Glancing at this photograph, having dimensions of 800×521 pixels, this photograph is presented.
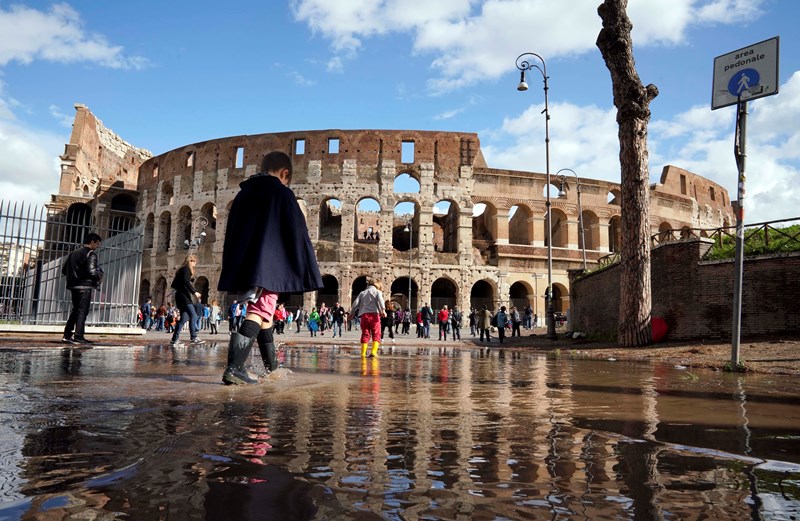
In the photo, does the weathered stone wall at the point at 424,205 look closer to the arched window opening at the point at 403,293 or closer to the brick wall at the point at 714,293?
the arched window opening at the point at 403,293

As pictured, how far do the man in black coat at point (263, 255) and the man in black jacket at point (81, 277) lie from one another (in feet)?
14.3

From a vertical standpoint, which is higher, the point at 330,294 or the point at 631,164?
the point at 631,164

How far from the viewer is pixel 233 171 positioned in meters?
34.8

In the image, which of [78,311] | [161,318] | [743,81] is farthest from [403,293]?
[743,81]

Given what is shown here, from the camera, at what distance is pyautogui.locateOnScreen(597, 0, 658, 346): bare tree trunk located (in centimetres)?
1209

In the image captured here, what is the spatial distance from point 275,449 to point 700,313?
1374 cm

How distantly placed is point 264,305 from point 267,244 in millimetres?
443

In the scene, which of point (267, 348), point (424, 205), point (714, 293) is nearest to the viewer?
point (267, 348)

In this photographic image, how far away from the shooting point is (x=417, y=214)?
33.7 meters

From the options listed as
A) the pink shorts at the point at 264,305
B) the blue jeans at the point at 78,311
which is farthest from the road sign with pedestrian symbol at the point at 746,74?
the blue jeans at the point at 78,311

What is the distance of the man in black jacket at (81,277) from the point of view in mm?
7156

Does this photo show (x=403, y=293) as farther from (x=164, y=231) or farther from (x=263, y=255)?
(x=263, y=255)

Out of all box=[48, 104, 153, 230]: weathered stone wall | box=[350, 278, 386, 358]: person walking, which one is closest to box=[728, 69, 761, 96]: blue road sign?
box=[350, 278, 386, 358]: person walking

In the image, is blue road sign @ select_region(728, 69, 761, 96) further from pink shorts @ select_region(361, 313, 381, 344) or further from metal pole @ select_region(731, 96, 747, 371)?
pink shorts @ select_region(361, 313, 381, 344)
